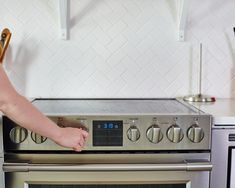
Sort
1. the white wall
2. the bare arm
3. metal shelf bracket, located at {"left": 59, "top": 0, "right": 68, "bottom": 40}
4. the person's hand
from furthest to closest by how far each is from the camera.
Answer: the white wall → metal shelf bracket, located at {"left": 59, "top": 0, "right": 68, "bottom": 40} → the person's hand → the bare arm

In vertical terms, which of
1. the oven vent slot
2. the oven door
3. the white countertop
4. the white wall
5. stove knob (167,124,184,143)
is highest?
the white wall

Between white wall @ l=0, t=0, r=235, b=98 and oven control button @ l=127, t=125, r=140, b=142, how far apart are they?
0.56 meters

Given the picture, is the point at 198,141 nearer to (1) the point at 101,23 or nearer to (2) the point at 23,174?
(2) the point at 23,174

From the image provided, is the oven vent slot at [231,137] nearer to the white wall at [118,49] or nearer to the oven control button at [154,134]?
the oven control button at [154,134]

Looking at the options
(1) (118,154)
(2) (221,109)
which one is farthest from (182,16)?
(1) (118,154)

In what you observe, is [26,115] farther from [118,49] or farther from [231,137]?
[118,49]

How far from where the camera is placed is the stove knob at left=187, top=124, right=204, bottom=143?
123 centimetres

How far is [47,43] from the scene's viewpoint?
172 centimetres

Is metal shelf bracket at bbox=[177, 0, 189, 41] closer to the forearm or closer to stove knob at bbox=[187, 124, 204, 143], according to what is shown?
stove knob at bbox=[187, 124, 204, 143]

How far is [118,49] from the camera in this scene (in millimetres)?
1743

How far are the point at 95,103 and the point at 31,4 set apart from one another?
0.59 m

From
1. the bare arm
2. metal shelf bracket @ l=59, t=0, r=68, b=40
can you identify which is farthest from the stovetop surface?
metal shelf bracket @ l=59, t=0, r=68, b=40

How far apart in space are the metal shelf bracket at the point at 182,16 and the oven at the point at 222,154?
2.03 feet

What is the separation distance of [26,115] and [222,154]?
712mm
